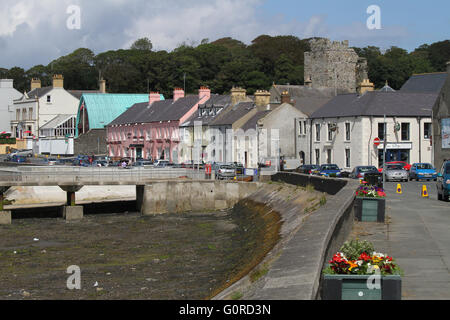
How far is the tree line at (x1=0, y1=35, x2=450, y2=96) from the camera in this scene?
143 m

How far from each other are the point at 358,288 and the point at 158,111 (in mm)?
93307

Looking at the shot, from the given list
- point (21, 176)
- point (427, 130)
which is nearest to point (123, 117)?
point (427, 130)

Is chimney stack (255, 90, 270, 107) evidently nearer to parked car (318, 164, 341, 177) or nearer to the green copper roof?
parked car (318, 164, 341, 177)

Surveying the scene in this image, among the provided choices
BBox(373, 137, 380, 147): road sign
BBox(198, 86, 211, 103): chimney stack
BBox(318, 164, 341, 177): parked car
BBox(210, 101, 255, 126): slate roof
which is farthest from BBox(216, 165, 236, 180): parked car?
BBox(198, 86, 211, 103): chimney stack

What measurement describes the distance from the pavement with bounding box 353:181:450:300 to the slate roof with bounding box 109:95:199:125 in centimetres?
6311

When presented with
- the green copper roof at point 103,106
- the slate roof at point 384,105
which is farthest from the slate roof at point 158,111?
the slate roof at point 384,105

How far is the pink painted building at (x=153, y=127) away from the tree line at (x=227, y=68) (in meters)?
18.7

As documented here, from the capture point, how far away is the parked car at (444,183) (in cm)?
3597

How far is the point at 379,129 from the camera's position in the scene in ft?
236

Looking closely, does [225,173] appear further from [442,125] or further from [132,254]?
[132,254]

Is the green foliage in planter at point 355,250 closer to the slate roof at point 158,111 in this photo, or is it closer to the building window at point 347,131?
the building window at point 347,131

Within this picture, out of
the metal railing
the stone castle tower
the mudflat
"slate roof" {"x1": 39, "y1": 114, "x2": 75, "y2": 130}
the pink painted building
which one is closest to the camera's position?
the mudflat
